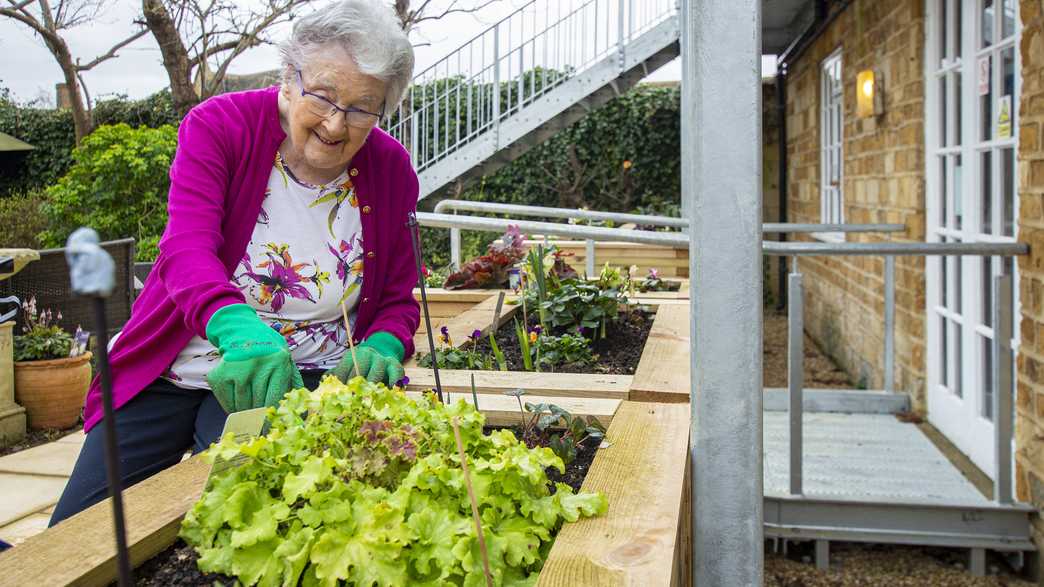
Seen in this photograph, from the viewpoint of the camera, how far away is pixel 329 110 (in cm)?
166

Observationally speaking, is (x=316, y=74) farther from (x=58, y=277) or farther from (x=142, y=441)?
(x=58, y=277)

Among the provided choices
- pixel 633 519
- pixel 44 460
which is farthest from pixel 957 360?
pixel 44 460

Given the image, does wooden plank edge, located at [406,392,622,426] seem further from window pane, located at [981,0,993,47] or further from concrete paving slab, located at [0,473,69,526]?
window pane, located at [981,0,993,47]

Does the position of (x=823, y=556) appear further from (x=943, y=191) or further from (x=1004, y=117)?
(x=943, y=191)

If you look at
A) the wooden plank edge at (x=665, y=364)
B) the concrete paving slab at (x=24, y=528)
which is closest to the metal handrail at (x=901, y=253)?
the wooden plank edge at (x=665, y=364)

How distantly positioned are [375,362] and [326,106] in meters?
0.47

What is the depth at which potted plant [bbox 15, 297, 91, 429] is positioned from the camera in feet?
16.5

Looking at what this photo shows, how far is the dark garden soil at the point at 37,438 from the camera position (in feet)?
15.7

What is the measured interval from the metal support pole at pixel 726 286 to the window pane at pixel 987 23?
131 inches

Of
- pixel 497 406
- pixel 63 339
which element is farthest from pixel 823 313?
pixel 497 406

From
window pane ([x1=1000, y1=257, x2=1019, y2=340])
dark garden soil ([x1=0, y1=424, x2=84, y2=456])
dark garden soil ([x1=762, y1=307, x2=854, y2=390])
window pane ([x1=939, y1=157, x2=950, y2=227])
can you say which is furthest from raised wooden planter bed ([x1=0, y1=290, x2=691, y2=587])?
dark garden soil ([x1=762, y1=307, x2=854, y2=390])

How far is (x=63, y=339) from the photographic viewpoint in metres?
5.28

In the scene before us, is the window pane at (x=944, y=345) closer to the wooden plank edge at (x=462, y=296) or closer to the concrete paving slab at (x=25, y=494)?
the wooden plank edge at (x=462, y=296)

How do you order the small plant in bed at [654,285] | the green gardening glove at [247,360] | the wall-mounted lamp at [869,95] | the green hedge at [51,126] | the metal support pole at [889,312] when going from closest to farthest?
the green gardening glove at [247,360] < the small plant in bed at [654,285] < the metal support pole at [889,312] < the wall-mounted lamp at [869,95] < the green hedge at [51,126]
